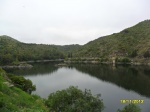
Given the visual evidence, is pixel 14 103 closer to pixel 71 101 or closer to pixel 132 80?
pixel 71 101

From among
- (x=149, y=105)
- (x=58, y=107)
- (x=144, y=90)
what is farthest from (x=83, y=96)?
(x=144, y=90)

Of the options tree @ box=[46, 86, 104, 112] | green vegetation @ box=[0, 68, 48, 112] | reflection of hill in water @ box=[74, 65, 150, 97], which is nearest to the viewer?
green vegetation @ box=[0, 68, 48, 112]

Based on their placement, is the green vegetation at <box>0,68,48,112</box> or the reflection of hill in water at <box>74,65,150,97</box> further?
the reflection of hill in water at <box>74,65,150,97</box>

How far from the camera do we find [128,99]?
83.4 m

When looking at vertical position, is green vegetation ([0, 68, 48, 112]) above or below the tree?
above

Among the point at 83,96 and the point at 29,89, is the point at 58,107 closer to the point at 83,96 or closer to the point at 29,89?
the point at 83,96

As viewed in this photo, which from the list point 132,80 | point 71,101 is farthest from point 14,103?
point 132,80

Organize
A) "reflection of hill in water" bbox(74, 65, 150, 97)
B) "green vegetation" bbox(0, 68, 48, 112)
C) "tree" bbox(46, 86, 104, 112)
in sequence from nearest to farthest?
"green vegetation" bbox(0, 68, 48, 112), "tree" bbox(46, 86, 104, 112), "reflection of hill in water" bbox(74, 65, 150, 97)

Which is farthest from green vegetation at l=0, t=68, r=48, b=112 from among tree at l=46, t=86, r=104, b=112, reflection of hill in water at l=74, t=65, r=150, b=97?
reflection of hill in water at l=74, t=65, r=150, b=97

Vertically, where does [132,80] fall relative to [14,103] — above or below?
below

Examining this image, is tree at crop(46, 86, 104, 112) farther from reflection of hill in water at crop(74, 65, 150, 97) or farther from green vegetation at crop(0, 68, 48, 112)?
reflection of hill in water at crop(74, 65, 150, 97)

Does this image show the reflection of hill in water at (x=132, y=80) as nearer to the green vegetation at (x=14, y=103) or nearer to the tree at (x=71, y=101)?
the tree at (x=71, y=101)

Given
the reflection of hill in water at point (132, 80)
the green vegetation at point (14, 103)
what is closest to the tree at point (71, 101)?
the green vegetation at point (14, 103)

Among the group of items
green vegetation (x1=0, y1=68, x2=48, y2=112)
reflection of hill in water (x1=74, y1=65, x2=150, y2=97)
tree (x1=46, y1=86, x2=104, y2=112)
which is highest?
green vegetation (x1=0, y1=68, x2=48, y2=112)
